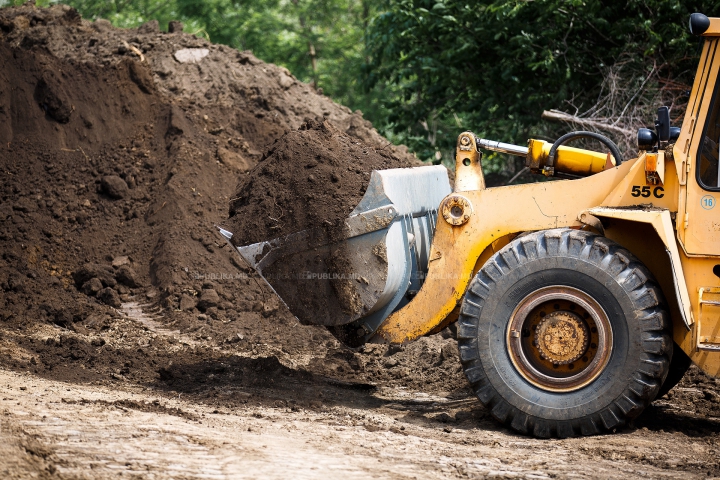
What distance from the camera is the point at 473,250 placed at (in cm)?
552

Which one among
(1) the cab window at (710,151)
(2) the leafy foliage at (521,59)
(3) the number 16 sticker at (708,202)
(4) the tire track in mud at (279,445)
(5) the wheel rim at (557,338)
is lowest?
(4) the tire track in mud at (279,445)

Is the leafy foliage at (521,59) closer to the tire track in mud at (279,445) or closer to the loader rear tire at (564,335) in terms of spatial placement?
the loader rear tire at (564,335)

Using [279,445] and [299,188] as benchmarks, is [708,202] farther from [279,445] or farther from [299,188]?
[279,445]

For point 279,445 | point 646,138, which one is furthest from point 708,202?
point 279,445

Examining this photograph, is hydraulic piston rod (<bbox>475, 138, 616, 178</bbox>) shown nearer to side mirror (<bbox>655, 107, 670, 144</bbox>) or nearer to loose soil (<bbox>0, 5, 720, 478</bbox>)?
side mirror (<bbox>655, 107, 670, 144</bbox>)

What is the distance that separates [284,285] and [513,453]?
1.99m

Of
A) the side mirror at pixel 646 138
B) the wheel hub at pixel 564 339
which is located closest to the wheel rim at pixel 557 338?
the wheel hub at pixel 564 339

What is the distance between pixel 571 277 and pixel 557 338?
376 millimetres

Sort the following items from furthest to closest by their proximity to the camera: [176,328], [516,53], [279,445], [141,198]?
[516,53]
[141,198]
[176,328]
[279,445]

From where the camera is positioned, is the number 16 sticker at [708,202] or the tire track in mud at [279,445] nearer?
the tire track in mud at [279,445]

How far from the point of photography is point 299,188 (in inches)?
237

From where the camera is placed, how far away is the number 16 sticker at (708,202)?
496 centimetres

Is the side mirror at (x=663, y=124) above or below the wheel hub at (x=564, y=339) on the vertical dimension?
above

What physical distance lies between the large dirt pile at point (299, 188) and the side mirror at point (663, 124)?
1.97 metres
